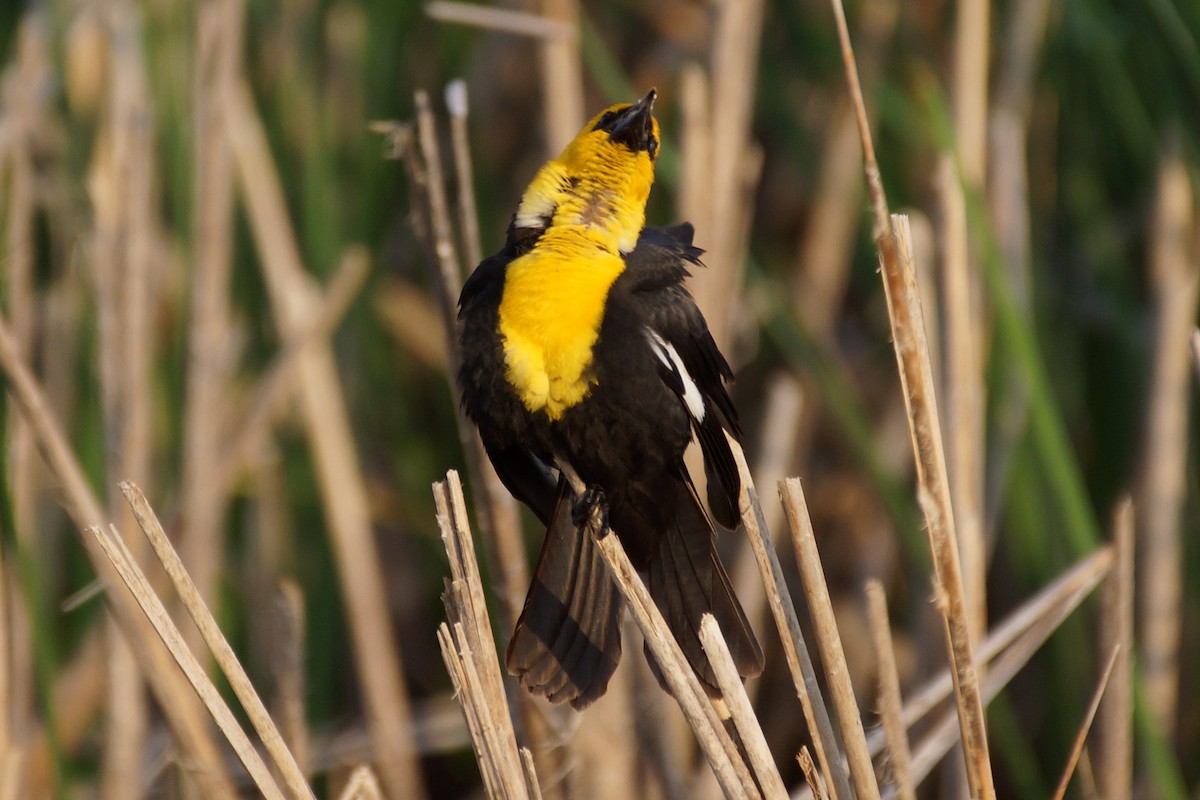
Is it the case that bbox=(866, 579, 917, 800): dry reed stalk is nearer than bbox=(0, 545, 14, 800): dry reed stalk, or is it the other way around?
bbox=(866, 579, 917, 800): dry reed stalk

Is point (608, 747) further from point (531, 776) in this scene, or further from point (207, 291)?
point (207, 291)

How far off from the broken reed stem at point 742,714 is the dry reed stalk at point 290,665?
1.83ft

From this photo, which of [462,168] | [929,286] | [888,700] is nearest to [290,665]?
[462,168]

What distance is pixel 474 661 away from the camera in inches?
41.5

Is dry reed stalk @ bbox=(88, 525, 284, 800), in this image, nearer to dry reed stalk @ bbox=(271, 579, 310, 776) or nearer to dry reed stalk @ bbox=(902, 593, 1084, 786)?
dry reed stalk @ bbox=(271, 579, 310, 776)

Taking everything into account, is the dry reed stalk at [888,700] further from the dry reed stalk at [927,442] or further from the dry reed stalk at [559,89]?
the dry reed stalk at [559,89]

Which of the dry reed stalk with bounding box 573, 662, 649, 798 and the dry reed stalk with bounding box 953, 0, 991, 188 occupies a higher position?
the dry reed stalk with bounding box 953, 0, 991, 188

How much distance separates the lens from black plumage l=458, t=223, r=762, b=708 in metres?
1.29

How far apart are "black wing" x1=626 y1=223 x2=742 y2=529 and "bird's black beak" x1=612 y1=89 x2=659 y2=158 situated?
0.42ft

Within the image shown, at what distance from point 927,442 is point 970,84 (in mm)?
1137

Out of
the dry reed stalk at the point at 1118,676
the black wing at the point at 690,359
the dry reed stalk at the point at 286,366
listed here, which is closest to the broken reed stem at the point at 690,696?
the black wing at the point at 690,359

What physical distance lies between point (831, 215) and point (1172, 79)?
2.23 feet

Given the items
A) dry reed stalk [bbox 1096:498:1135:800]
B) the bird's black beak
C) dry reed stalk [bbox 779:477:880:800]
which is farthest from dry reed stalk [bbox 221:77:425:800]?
dry reed stalk [bbox 779:477:880:800]

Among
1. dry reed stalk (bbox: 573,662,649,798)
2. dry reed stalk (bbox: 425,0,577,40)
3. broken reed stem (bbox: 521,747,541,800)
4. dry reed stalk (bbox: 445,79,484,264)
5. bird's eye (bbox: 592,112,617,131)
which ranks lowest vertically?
dry reed stalk (bbox: 573,662,649,798)
